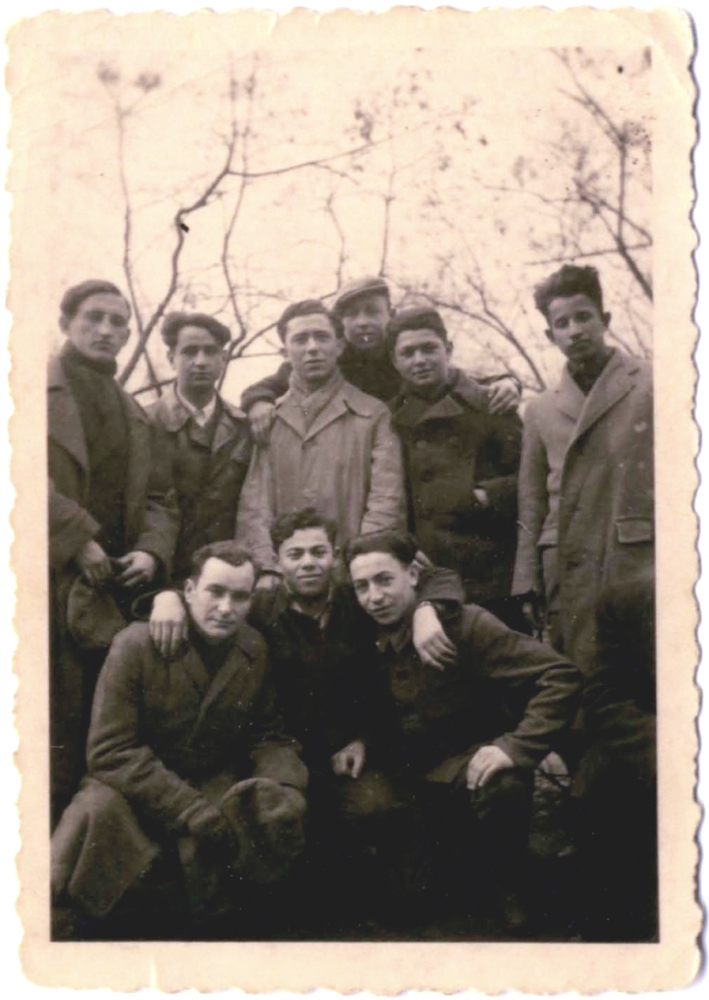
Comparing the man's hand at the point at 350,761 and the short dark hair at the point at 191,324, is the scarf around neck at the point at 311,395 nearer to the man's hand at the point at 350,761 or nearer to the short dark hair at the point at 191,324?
the short dark hair at the point at 191,324

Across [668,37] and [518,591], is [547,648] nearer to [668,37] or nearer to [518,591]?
[518,591]

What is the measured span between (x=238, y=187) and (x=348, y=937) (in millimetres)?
2193

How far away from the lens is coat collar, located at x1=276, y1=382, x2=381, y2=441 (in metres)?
3.69

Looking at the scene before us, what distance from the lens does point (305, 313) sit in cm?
371

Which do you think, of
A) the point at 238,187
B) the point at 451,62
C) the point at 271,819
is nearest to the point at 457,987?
the point at 271,819

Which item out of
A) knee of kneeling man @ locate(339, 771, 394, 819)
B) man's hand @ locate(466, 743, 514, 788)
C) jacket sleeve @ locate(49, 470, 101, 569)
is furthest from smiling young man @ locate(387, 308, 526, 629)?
jacket sleeve @ locate(49, 470, 101, 569)

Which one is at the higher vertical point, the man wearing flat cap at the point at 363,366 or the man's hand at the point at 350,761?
the man wearing flat cap at the point at 363,366

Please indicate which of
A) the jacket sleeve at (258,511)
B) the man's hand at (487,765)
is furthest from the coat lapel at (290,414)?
the man's hand at (487,765)

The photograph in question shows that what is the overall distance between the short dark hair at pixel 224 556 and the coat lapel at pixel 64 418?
427 millimetres

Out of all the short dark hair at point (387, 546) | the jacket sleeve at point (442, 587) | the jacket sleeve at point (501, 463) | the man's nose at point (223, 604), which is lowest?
the man's nose at point (223, 604)

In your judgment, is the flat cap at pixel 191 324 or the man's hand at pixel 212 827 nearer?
the man's hand at pixel 212 827

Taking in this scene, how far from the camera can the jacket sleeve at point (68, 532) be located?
3.68 meters

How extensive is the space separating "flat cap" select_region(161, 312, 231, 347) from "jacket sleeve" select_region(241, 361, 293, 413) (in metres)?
0.16

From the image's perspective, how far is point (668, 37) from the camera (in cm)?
372
